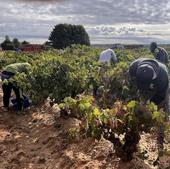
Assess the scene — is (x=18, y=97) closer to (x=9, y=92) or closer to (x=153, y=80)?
(x=9, y=92)

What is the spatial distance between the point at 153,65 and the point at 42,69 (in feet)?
12.1

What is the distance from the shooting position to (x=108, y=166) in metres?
5.66

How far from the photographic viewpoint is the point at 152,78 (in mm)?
5715

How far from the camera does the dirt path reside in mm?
5879

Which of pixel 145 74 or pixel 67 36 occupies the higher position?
pixel 145 74

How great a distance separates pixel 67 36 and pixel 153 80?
37.4 metres

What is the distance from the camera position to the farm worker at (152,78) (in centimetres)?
561

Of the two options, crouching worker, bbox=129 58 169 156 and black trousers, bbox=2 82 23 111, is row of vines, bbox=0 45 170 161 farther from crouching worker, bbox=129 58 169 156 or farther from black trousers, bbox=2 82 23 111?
black trousers, bbox=2 82 23 111

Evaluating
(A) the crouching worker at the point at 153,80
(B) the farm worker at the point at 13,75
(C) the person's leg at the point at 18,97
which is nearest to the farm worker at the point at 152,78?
(A) the crouching worker at the point at 153,80

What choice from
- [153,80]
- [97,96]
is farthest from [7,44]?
[153,80]

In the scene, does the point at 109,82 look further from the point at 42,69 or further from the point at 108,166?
the point at 108,166

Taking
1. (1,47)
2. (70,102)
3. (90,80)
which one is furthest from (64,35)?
(70,102)

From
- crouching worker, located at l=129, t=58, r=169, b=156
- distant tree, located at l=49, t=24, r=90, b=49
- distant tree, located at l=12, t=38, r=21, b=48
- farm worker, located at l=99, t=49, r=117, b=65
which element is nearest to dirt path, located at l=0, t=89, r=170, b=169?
crouching worker, located at l=129, t=58, r=169, b=156

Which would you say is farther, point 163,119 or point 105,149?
point 105,149
